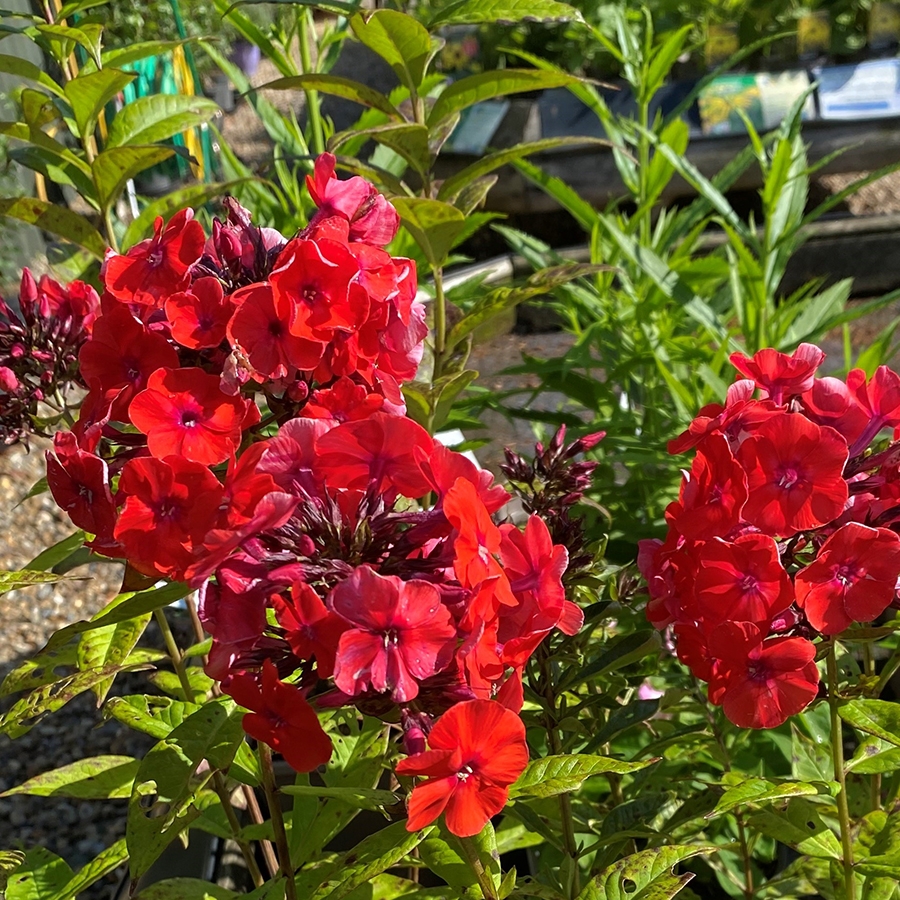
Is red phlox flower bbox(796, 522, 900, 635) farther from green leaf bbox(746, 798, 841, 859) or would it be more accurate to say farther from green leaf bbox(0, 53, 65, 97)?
green leaf bbox(0, 53, 65, 97)

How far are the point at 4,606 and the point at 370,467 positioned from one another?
2043 millimetres

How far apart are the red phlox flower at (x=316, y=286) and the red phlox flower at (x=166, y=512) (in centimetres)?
13

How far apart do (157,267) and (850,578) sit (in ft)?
1.85

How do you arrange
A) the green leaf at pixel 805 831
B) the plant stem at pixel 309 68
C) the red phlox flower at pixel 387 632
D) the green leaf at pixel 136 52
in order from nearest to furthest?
the red phlox flower at pixel 387 632 < the green leaf at pixel 805 831 < the green leaf at pixel 136 52 < the plant stem at pixel 309 68

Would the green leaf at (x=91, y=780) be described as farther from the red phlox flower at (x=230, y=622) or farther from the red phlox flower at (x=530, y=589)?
the red phlox flower at (x=530, y=589)

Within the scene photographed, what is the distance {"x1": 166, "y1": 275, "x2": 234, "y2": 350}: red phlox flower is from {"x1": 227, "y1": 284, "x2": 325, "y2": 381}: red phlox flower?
12 millimetres

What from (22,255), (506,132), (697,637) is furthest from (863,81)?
(697,637)

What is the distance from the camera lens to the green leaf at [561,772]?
2.34 feet

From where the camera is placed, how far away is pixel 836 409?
→ 2.62ft

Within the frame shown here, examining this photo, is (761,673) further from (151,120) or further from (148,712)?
(151,120)

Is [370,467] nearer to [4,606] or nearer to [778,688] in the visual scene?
[778,688]

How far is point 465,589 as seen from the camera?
2.09ft

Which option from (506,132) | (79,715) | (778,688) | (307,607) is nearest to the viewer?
(307,607)

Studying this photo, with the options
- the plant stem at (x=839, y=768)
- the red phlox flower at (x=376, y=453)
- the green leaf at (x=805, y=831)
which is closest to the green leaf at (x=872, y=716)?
the plant stem at (x=839, y=768)
